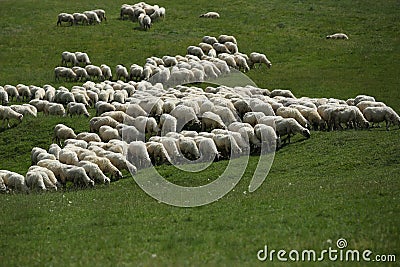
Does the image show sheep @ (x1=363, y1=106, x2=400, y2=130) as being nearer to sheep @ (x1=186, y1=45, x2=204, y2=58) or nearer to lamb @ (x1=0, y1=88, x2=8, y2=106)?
sheep @ (x1=186, y1=45, x2=204, y2=58)

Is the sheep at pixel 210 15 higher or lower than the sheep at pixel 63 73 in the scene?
lower

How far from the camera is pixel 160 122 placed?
78.9ft

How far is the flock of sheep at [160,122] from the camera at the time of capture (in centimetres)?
1981

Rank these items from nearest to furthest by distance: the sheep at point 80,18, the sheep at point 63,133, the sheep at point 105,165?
1. the sheep at point 105,165
2. the sheep at point 63,133
3. the sheep at point 80,18

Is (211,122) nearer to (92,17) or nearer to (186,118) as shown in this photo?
(186,118)

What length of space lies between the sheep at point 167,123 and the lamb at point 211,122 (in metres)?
1.07

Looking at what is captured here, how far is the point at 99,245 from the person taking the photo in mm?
11789

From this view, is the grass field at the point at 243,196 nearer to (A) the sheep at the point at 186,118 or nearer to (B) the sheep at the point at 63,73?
(B) the sheep at the point at 63,73

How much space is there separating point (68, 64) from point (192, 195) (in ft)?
78.8

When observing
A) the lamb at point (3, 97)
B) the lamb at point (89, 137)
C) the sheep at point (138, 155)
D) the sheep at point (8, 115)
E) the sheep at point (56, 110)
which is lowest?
the lamb at point (3, 97)

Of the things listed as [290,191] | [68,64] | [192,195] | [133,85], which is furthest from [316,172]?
[68,64]

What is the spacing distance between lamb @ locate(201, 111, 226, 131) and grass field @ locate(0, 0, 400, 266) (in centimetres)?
314

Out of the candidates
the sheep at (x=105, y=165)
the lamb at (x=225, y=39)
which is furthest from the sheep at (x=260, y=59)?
the sheep at (x=105, y=165)

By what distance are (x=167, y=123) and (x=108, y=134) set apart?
2256 mm
